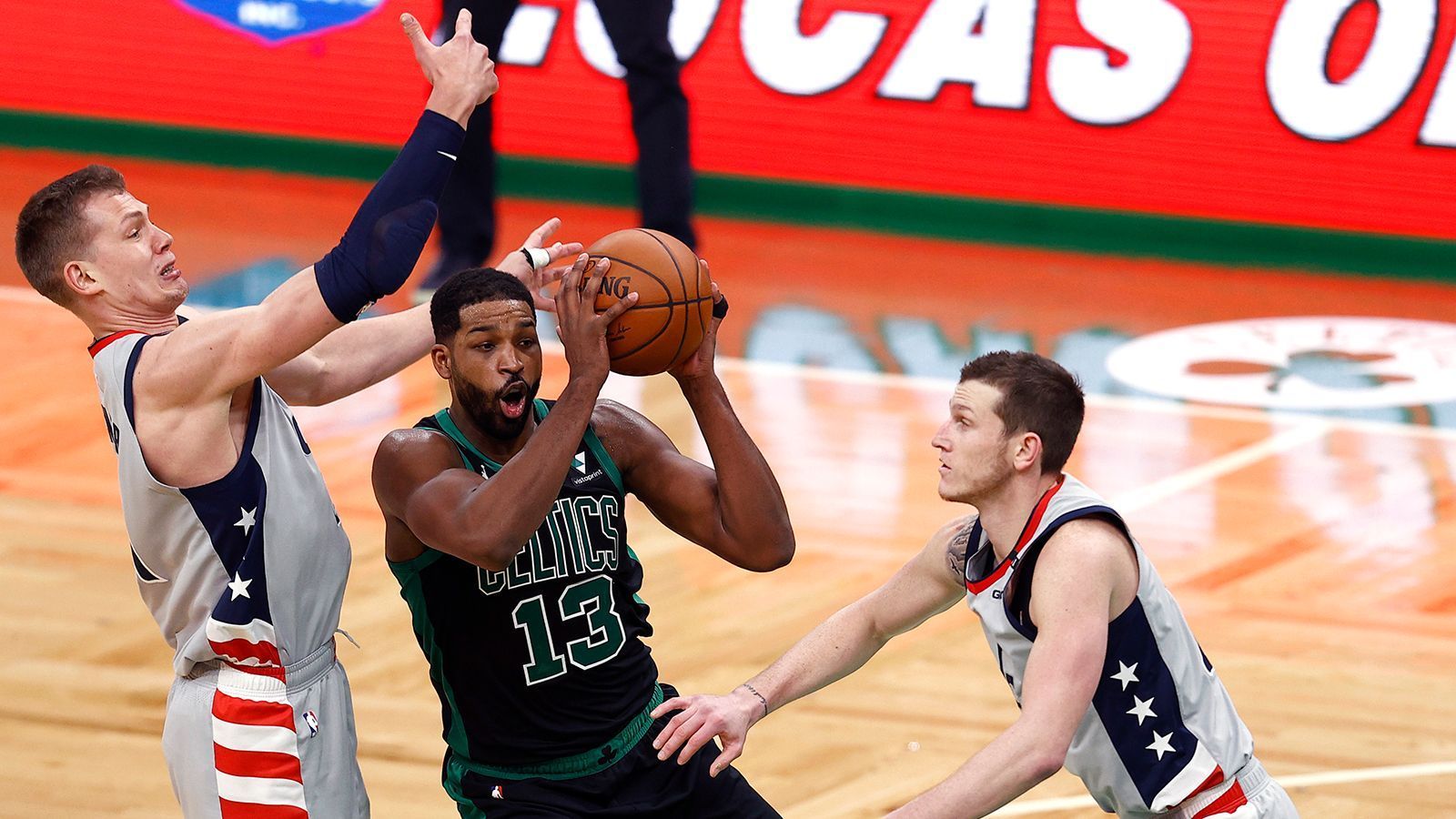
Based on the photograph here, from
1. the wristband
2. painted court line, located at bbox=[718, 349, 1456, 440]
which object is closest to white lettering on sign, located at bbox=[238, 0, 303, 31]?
painted court line, located at bbox=[718, 349, 1456, 440]

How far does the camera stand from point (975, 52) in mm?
12344

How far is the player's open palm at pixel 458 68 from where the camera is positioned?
4.10 m

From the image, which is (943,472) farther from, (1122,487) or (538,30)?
(538,30)

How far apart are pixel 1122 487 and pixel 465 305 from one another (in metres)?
4.63

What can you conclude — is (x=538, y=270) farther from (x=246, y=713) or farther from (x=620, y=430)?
(x=246, y=713)

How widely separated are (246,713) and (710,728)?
96 cm

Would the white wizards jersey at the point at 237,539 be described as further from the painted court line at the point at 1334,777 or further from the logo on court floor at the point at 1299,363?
the logo on court floor at the point at 1299,363

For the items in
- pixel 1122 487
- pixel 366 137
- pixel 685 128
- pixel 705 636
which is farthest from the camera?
pixel 366 137

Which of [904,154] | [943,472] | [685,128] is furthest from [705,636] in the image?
[904,154]

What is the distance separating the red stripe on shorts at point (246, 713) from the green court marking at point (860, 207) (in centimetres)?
900

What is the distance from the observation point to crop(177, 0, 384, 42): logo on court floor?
13.4m

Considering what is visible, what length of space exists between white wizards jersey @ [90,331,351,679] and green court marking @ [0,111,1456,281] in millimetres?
8875

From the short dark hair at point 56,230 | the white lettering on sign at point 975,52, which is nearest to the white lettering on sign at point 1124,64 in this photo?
the white lettering on sign at point 975,52

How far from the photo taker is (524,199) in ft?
44.4
